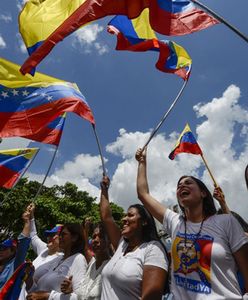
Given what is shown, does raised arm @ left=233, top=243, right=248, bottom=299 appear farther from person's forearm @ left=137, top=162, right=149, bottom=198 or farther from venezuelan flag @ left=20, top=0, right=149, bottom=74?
venezuelan flag @ left=20, top=0, right=149, bottom=74

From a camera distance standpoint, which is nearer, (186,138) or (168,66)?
(168,66)

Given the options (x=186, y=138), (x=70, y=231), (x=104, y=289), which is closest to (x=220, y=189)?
(x=186, y=138)

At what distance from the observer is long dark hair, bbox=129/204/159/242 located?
3.01m

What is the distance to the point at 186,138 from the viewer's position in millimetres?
7633

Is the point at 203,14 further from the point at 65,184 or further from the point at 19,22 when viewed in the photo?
the point at 65,184

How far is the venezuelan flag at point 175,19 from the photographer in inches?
161

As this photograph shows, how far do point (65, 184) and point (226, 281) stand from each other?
25845 millimetres

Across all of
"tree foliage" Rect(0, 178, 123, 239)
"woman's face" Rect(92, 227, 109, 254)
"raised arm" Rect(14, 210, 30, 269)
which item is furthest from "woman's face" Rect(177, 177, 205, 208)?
"tree foliage" Rect(0, 178, 123, 239)

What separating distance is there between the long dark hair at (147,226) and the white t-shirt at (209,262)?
0.43m

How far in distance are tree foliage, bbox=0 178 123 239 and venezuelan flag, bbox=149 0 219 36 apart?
1426 centimetres

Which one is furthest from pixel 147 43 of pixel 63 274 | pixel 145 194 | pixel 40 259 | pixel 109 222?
pixel 40 259

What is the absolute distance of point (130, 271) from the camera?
2.63 metres

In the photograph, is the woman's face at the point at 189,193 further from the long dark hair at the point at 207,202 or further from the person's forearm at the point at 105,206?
the person's forearm at the point at 105,206

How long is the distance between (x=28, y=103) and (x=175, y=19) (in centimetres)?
251
